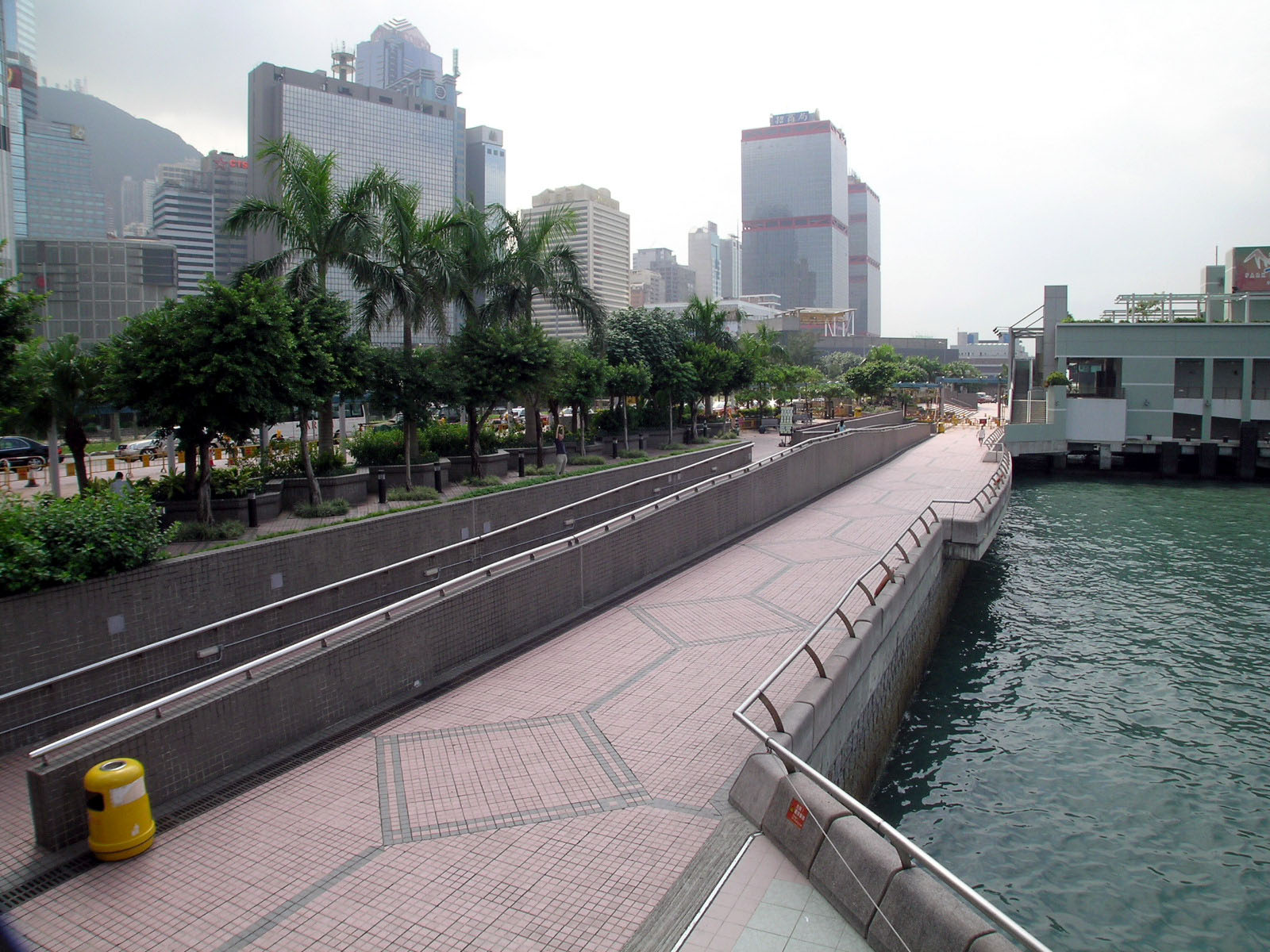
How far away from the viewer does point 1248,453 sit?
41438 mm

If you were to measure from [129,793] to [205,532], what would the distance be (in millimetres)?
9059

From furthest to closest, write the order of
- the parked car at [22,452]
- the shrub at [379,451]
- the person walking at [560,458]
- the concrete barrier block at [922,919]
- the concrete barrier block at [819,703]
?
the parked car at [22,452], the person walking at [560,458], the shrub at [379,451], the concrete barrier block at [819,703], the concrete barrier block at [922,919]

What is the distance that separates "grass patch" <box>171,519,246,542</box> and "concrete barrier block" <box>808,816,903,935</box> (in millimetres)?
12356

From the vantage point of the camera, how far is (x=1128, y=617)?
1795 centimetres

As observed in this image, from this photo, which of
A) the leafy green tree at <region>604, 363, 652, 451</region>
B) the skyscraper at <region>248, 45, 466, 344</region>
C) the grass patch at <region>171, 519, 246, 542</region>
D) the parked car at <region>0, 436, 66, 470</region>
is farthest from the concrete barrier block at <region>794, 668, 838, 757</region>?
the skyscraper at <region>248, 45, 466, 344</region>

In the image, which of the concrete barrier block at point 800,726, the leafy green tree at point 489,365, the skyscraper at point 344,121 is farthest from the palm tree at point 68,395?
the skyscraper at point 344,121

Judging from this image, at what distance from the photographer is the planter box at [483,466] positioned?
77.6ft

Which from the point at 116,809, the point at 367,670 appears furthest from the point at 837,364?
the point at 116,809

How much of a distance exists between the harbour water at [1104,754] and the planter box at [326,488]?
13.1 metres

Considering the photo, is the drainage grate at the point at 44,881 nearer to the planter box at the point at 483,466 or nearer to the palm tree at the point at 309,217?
the palm tree at the point at 309,217

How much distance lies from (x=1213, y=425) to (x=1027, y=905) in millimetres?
45210

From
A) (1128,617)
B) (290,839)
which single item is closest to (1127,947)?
(290,839)

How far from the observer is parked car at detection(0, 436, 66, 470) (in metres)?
28.2

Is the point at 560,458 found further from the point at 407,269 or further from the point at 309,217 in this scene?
the point at 309,217
